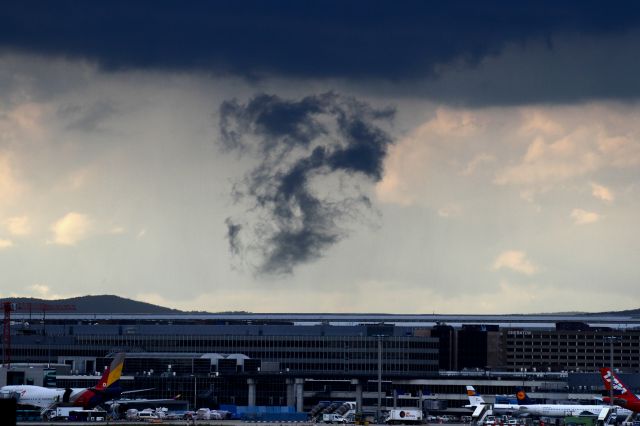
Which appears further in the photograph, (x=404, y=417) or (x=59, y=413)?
(x=59, y=413)

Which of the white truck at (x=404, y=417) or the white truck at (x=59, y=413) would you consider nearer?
the white truck at (x=404, y=417)

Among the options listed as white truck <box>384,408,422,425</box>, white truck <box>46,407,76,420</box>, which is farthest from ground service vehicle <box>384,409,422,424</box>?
white truck <box>46,407,76,420</box>

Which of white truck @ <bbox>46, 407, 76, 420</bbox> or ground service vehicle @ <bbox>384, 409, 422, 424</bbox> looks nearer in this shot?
ground service vehicle @ <bbox>384, 409, 422, 424</bbox>

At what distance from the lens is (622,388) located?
653 ft

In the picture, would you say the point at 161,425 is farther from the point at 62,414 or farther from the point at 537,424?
the point at 537,424

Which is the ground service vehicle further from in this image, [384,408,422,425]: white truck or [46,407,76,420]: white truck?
[46,407,76,420]: white truck

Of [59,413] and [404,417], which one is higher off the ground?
[404,417]

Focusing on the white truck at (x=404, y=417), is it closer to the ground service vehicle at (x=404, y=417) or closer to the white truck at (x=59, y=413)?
the ground service vehicle at (x=404, y=417)

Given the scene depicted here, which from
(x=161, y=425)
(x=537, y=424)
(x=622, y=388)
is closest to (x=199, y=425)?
(x=161, y=425)

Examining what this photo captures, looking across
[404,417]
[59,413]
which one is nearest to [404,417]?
[404,417]

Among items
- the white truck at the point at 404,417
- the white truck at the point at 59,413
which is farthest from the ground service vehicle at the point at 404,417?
the white truck at the point at 59,413

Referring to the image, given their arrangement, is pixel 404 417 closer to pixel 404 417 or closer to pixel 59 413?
pixel 404 417

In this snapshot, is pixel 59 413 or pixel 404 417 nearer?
pixel 404 417

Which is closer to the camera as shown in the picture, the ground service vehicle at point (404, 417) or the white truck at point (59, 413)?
the ground service vehicle at point (404, 417)
